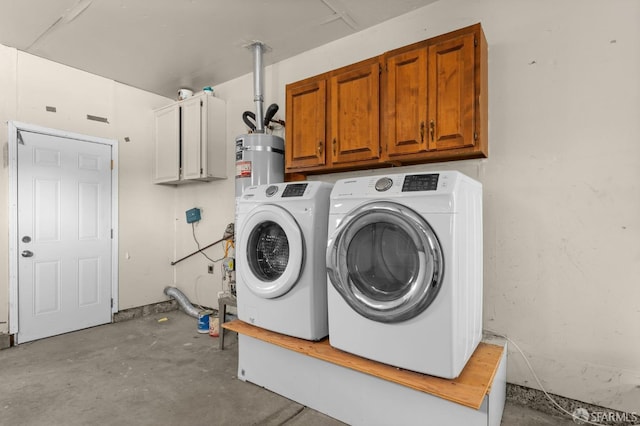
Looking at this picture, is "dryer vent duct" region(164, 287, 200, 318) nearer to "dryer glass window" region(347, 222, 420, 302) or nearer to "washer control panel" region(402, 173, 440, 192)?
"dryer glass window" region(347, 222, 420, 302)

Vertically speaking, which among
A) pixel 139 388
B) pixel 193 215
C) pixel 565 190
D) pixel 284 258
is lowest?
pixel 139 388

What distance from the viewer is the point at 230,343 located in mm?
3111

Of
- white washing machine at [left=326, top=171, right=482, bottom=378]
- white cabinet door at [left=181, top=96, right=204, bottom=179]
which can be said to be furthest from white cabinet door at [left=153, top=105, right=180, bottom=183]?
white washing machine at [left=326, top=171, right=482, bottom=378]

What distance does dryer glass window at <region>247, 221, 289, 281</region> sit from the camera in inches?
93.5

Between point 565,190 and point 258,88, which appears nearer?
point 565,190

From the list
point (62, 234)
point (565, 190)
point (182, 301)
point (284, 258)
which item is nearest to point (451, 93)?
point (565, 190)

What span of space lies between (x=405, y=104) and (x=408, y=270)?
1.15m

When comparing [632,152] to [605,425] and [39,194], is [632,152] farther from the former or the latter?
[39,194]

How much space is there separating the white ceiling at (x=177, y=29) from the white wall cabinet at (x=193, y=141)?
0.39 meters

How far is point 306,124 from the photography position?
2781 millimetres

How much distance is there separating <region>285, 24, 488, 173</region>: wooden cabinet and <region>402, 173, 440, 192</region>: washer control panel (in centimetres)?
53

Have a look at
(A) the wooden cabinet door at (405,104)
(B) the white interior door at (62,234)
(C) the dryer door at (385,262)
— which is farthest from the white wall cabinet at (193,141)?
(C) the dryer door at (385,262)

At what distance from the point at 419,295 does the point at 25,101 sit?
4.01 metres

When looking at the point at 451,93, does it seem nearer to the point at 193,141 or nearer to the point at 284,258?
the point at 284,258
